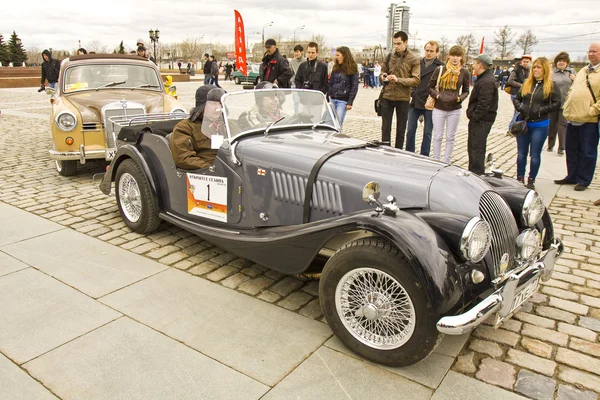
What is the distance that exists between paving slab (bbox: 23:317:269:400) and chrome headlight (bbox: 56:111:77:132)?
482 cm

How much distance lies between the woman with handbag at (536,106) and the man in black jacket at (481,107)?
539mm

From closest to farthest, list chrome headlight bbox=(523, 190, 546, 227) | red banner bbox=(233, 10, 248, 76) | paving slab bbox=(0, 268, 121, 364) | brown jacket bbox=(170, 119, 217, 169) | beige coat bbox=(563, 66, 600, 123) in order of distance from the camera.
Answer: paving slab bbox=(0, 268, 121, 364) < chrome headlight bbox=(523, 190, 546, 227) < brown jacket bbox=(170, 119, 217, 169) < beige coat bbox=(563, 66, 600, 123) < red banner bbox=(233, 10, 248, 76)

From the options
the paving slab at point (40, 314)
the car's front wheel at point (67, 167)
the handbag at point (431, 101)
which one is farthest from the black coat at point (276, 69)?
the paving slab at point (40, 314)

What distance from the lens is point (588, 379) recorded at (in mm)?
2693

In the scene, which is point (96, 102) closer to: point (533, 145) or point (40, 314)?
point (40, 314)

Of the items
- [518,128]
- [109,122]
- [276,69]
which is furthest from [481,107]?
[109,122]

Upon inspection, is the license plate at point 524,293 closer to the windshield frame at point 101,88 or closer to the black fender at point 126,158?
the black fender at point 126,158

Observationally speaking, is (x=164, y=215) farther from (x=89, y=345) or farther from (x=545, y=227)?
(x=545, y=227)

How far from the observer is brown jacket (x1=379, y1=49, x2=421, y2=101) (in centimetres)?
696

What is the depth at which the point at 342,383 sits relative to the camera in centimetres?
264

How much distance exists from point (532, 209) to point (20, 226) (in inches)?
210

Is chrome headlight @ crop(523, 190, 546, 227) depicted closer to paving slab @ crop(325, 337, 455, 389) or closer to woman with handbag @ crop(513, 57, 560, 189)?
paving slab @ crop(325, 337, 455, 389)

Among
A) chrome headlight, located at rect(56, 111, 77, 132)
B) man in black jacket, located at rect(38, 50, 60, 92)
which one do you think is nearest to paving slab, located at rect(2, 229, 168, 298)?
chrome headlight, located at rect(56, 111, 77, 132)

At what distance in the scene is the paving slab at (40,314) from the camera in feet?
9.74
